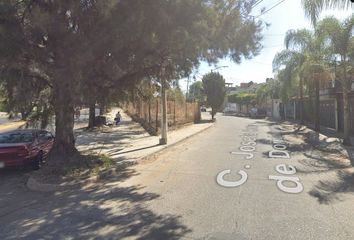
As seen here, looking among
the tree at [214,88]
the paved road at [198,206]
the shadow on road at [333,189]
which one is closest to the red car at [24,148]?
the paved road at [198,206]

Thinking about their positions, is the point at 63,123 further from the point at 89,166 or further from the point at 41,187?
the point at 41,187

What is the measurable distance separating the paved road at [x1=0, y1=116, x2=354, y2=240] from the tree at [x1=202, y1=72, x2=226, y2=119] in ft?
125

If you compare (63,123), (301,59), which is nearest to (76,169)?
(63,123)

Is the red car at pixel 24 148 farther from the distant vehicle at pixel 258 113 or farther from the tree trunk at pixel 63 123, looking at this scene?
the distant vehicle at pixel 258 113

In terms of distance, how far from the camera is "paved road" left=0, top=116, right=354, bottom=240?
6227 millimetres

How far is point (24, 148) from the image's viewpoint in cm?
1160

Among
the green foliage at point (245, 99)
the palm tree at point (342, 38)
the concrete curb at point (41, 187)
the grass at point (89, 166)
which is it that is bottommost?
the concrete curb at point (41, 187)

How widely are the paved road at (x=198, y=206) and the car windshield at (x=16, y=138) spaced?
2387mm

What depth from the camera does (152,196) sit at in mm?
8727

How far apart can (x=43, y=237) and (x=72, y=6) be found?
17.1 feet

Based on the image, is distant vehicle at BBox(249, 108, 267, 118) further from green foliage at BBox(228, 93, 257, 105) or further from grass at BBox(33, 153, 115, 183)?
grass at BBox(33, 153, 115, 183)

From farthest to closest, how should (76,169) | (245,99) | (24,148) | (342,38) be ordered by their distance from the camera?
(245,99)
(342,38)
(24,148)
(76,169)

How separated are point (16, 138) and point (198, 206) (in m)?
7.14

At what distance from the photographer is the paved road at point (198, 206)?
6227 millimetres
